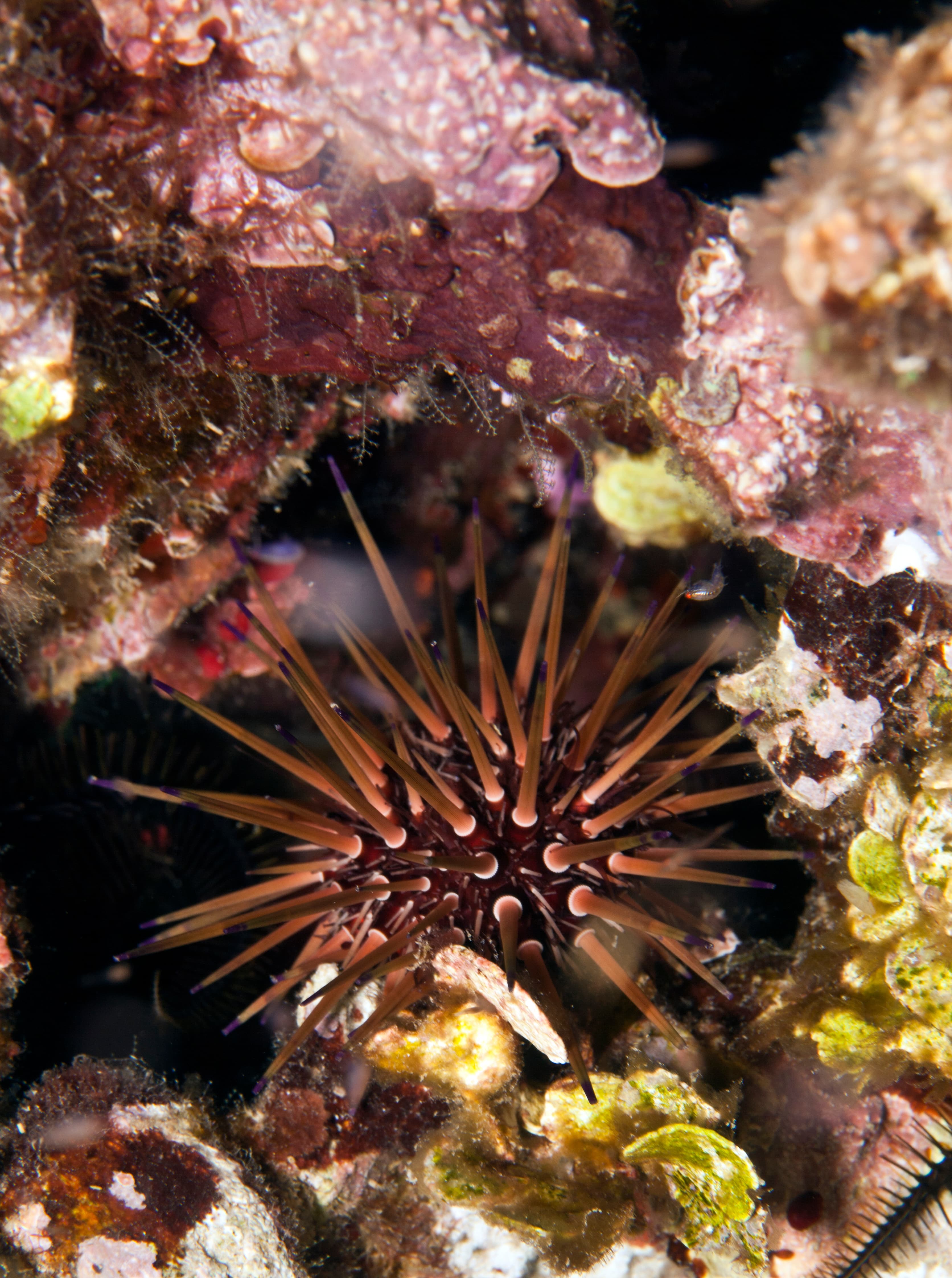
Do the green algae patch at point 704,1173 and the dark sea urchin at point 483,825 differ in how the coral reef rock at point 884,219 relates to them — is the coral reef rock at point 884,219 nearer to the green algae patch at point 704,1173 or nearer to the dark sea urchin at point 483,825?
the dark sea urchin at point 483,825

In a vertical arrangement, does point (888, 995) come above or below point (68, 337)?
below

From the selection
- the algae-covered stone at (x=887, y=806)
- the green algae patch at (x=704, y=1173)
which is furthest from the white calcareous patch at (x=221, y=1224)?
the algae-covered stone at (x=887, y=806)

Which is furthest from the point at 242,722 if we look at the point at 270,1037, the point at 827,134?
the point at 827,134

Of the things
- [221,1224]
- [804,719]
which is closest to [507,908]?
[804,719]

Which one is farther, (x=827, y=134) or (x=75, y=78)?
(x=75, y=78)

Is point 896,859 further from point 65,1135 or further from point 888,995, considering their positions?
point 65,1135

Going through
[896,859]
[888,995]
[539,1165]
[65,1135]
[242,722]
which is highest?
[896,859]

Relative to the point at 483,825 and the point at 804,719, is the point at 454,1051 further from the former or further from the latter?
the point at 804,719
